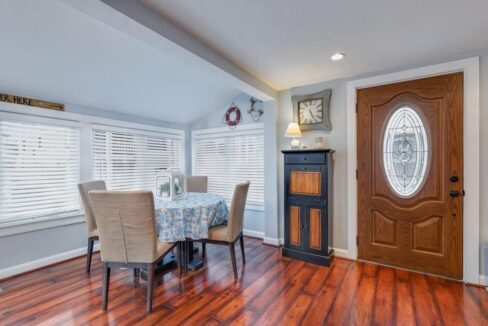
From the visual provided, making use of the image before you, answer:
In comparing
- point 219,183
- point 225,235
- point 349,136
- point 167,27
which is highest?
point 167,27

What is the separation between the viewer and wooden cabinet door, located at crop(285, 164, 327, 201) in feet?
9.46

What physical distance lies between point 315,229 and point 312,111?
1558 millimetres

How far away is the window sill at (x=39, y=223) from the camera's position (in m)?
2.51

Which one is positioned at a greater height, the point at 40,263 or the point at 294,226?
the point at 294,226

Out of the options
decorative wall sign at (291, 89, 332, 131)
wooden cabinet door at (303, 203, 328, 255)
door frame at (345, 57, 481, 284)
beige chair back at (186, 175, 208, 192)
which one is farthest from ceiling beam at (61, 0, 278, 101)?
door frame at (345, 57, 481, 284)

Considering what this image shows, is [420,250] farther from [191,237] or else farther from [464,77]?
[191,237]

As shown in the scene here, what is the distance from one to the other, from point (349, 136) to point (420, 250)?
1490mm

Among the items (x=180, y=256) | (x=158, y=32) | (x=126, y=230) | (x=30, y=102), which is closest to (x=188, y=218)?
(x=180, y=256)

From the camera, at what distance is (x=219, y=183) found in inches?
170

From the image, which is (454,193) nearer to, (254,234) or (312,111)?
(312,111)

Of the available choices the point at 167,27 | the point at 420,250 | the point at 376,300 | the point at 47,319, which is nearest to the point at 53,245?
the point at 47,319

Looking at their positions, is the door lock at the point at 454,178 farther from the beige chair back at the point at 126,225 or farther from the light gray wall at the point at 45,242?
the light gray wall at the point at 45,242

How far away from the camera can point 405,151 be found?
2.66 meters

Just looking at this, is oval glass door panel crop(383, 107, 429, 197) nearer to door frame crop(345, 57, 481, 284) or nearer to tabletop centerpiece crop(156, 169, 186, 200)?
door frame crop(345, 57, 481, 284)
